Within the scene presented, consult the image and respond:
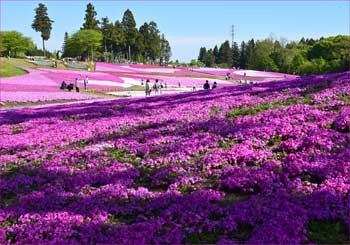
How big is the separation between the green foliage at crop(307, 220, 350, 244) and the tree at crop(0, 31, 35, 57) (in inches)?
5988

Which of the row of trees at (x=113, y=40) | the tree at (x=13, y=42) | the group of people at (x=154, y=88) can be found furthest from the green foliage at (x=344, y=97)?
the tree at (x=13, y=42)

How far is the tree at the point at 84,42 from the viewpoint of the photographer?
417 feet

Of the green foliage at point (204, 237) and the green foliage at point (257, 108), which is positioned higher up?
the green foliage at point (257, 108)

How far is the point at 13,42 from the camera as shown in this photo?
5881 inches

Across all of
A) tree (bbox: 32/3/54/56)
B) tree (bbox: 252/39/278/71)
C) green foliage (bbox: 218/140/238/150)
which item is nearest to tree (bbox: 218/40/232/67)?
tree (bbox: 252/39/278/71)

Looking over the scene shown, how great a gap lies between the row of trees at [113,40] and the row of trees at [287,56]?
102 feet

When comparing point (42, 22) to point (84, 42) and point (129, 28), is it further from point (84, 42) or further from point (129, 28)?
point (129, 28)

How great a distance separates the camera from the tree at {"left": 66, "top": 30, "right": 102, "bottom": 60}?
127250mm

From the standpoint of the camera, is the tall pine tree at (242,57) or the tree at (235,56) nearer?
the tall pine tree at (242,57)

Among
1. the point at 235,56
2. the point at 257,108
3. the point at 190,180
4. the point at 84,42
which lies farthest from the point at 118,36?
the point at 190,180

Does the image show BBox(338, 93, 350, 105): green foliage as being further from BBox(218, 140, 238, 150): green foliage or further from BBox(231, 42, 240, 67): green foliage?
BBox(231, 42, 240, 67): green foliage

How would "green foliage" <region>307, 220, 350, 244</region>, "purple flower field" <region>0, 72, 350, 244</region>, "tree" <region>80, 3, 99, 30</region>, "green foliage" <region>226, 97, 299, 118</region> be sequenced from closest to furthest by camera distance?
"green foliage" <region>307, 220, 350, 244</region>, "purple flower field" <region>0, 72, 350, 244</region>, "green foliage" <region>226, 97, 299, 118</region>, "tree" <region>80, 3, 99, 30</region>

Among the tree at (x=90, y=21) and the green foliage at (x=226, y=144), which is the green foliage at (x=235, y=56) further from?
the green foliage at (x=226, y=144)

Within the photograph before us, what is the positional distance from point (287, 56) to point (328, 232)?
5490 inches
